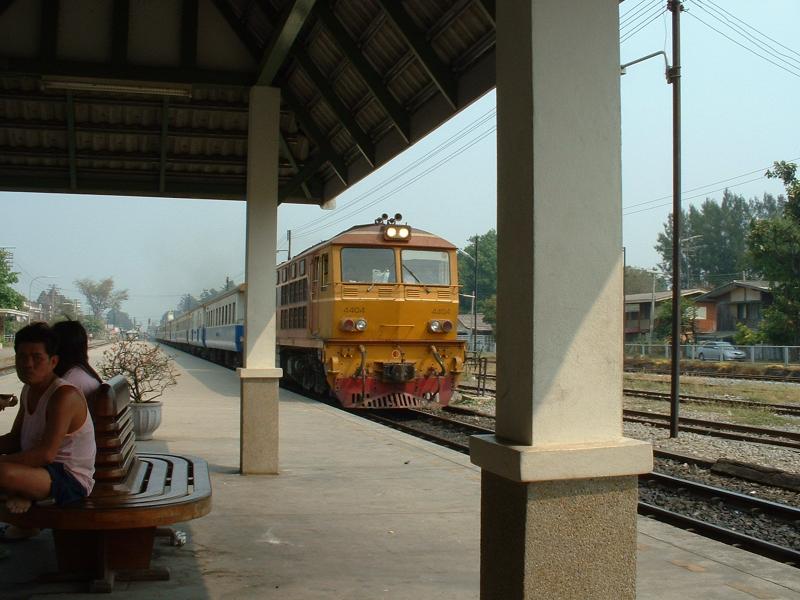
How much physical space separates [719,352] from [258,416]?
130 feet

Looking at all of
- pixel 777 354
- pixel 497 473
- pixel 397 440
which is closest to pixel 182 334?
pixel 777 354

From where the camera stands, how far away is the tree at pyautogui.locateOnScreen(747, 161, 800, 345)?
3891cm

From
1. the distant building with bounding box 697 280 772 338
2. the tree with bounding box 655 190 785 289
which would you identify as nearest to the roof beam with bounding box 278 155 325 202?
the distant building with bounding box 697 280 772 338

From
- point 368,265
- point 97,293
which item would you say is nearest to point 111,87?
point 368,265

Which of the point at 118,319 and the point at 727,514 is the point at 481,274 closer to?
the point at 727,514

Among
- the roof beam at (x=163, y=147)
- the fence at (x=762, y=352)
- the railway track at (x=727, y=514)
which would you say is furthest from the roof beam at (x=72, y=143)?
the fence at (x=762, y=352)

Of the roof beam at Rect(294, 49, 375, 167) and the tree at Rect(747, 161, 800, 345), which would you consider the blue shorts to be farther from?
the tree at Rect(747, 161, 800, 345)

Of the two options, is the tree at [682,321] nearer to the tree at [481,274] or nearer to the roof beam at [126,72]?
the tree at [481,274]

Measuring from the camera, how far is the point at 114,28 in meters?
7.66

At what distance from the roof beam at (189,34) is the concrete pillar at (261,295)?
2.05 feet

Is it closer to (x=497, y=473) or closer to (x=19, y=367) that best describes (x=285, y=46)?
(x=19, y=367)

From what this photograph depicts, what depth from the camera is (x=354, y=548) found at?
17.9 feet

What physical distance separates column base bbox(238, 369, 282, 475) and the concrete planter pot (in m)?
2.96

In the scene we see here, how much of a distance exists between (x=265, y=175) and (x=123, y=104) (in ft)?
6.99
